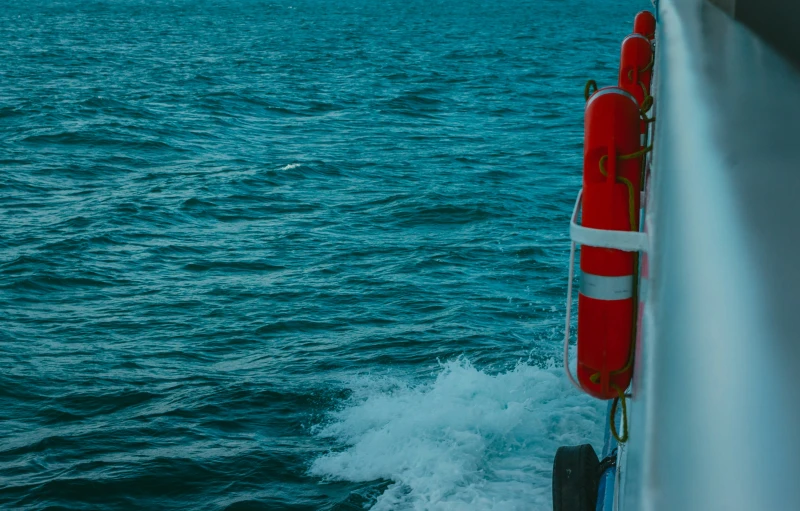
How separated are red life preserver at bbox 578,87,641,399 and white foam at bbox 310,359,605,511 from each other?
374 centimetres

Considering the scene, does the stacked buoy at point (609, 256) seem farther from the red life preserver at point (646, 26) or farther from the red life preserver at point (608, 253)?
the red life preserver at point (646, 26)

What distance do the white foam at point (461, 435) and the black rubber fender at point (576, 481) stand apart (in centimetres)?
158

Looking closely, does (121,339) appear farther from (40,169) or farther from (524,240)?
(40,169)

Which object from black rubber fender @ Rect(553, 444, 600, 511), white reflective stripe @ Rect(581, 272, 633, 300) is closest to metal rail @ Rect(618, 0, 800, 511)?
white reflective stripe @ Rect(581, 272, 633, 300)

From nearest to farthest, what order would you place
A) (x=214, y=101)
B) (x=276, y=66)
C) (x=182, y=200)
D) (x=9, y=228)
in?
(x=9, y=228) < (x=182, y=200) < (x=214, y=101) < (x=276, y=66)

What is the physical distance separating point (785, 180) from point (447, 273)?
9.93 m

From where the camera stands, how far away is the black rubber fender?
434 centimetres

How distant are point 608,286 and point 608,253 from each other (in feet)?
0.27

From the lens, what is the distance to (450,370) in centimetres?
802

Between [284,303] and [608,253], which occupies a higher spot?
[608,253]

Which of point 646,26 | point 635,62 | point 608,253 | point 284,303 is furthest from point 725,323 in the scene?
point 284,303

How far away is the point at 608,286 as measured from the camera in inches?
89.1

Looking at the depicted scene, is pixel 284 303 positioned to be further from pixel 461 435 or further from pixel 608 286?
pixel 608 286

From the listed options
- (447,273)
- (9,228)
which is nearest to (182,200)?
(9,228)
